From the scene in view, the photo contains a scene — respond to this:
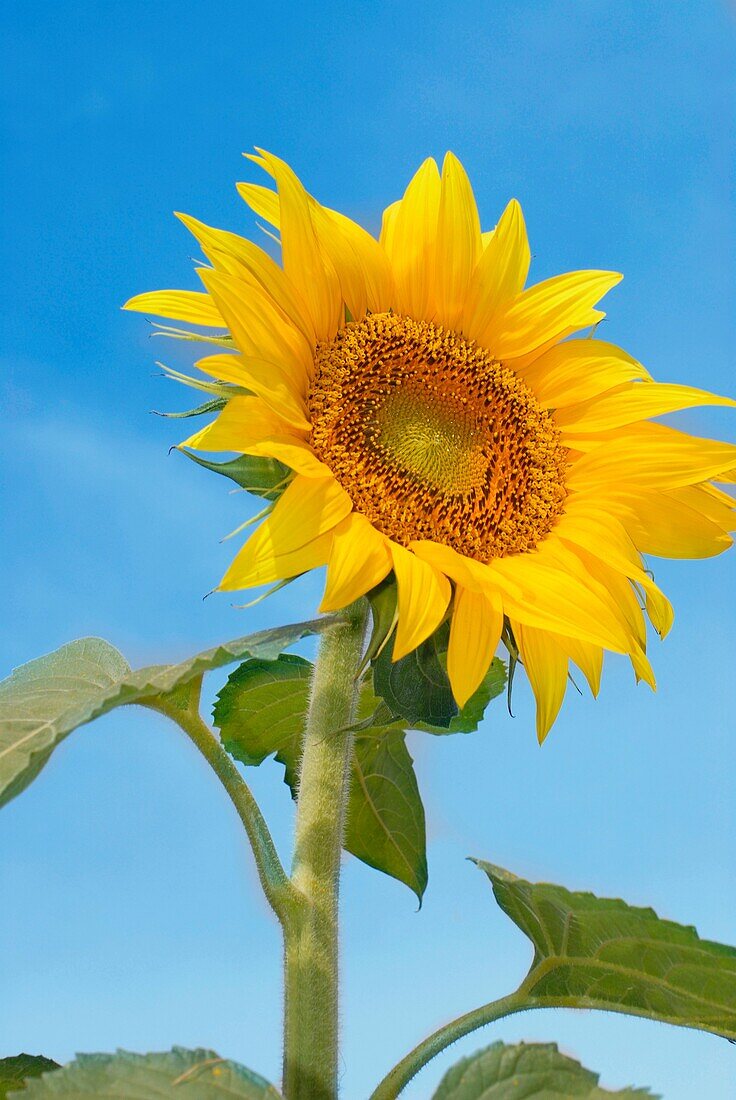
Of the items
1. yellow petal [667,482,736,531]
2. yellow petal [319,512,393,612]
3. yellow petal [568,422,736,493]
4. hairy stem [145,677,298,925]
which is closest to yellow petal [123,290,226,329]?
yellow petal [319,512,393,612]

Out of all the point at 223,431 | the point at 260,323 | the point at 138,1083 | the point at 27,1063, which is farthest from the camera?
the point at 27,1063

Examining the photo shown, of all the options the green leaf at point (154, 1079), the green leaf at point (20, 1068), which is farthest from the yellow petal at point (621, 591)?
the green leaf at point (20, 1068)

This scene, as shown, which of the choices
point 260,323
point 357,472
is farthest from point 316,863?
point 260,323

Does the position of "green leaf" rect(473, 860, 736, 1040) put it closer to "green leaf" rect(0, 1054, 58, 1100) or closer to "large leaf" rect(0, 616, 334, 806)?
"large leaf" rect(0, 616, 334, 806)

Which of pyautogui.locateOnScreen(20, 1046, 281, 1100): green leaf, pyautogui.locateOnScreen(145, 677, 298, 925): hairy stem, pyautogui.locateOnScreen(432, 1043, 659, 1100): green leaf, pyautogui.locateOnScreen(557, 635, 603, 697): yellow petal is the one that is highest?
pyautogui.locateOnScreen(557, 635, 603, 697): yellow petal

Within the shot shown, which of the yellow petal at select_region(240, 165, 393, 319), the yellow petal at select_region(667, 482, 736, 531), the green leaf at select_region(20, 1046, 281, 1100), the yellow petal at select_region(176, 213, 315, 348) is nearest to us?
the green leaf at select_region(20, 1046, 281, 1100)

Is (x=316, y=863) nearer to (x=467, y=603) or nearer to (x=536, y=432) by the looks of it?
(x=467, y=603)

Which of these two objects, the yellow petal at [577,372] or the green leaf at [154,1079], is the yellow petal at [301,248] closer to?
the yellow petal at [577,372]
